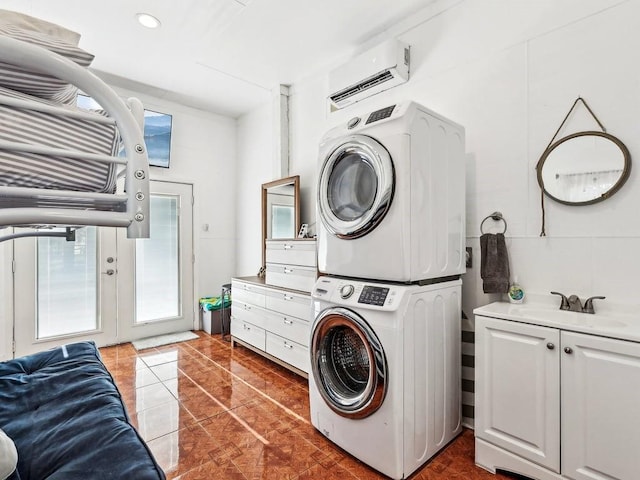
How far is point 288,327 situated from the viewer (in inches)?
113

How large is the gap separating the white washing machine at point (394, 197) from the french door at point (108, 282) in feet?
9.19

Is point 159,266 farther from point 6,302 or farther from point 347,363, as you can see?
point 347,363

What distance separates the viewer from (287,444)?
6.40 feet

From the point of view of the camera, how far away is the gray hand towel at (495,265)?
2.01 meters

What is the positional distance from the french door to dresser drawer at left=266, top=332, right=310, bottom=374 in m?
1.79

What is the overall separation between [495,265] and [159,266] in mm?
3740

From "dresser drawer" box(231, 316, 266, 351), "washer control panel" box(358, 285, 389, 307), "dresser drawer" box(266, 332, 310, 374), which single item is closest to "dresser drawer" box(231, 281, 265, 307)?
"dresser drawer" box(231, 316, 266, 351)

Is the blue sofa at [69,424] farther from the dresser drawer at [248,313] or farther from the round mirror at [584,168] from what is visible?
the round mirror at [584,168]

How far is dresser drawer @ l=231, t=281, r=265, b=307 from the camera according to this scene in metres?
3.24

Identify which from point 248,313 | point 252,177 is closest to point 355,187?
point 248,313

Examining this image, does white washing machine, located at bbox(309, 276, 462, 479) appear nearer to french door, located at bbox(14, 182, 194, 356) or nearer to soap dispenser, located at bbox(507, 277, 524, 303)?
soap dispenser, located at bbox(507, 277, 524, 303)

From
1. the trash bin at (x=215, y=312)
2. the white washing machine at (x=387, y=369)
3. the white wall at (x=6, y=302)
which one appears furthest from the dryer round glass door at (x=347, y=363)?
the white wall at (x=6, y=302)

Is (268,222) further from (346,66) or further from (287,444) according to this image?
(287,444)

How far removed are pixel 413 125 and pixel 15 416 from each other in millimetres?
2132
